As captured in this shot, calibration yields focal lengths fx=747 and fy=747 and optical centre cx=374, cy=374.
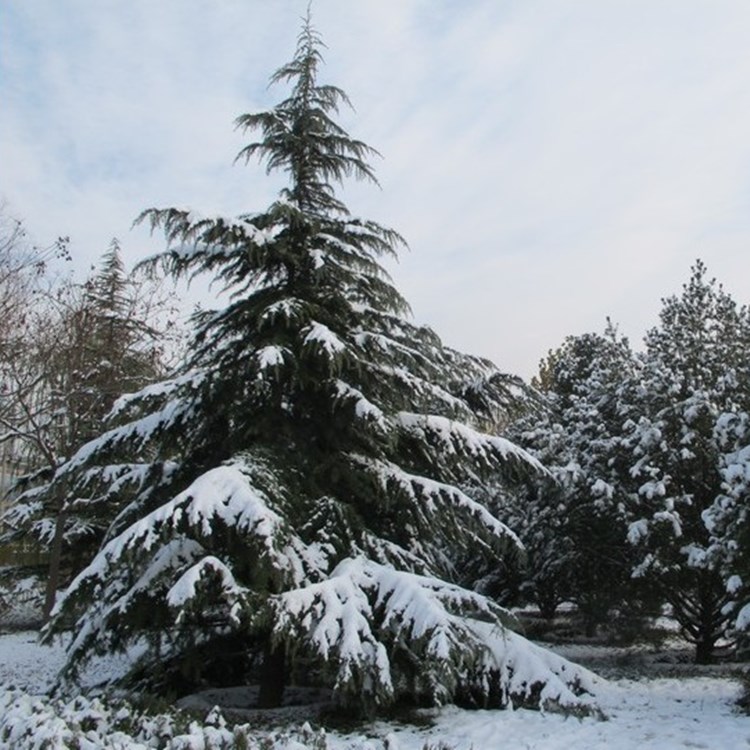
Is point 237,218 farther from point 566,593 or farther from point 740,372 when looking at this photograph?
point 566,593

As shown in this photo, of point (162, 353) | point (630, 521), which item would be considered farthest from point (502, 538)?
point (162, 353)

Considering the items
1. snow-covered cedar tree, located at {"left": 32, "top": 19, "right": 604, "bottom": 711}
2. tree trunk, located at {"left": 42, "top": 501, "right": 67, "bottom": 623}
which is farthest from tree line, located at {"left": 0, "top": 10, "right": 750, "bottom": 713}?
tree trunk, located at {"left": 42, "top": 501, "right": 67, "bottom": 623}

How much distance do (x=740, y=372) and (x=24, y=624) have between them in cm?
1966

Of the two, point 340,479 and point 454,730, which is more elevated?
point 340,479

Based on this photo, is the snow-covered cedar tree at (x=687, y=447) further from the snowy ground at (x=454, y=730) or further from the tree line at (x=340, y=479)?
the snowy ground at (x=454, y=730)

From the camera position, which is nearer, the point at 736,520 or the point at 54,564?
the point at 736,520

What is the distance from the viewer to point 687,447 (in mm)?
13133

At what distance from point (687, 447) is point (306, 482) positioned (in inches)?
304

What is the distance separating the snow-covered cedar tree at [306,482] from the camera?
6.91 meters

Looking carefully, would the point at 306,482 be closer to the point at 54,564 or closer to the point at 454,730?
the point at 454,730

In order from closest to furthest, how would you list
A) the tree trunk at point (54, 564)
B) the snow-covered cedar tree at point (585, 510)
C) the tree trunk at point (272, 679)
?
the tree trunk at point (272, 679), the snow-covered cedar tree at point (585, 510), the tree trunk at point (54, 564)

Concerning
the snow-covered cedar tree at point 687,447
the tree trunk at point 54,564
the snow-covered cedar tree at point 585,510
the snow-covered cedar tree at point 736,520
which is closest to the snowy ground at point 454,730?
the snow-covered cedar tree at point 736,520

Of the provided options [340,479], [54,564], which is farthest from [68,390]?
[340,479]

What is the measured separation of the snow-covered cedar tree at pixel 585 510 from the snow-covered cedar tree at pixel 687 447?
2.11 feet
